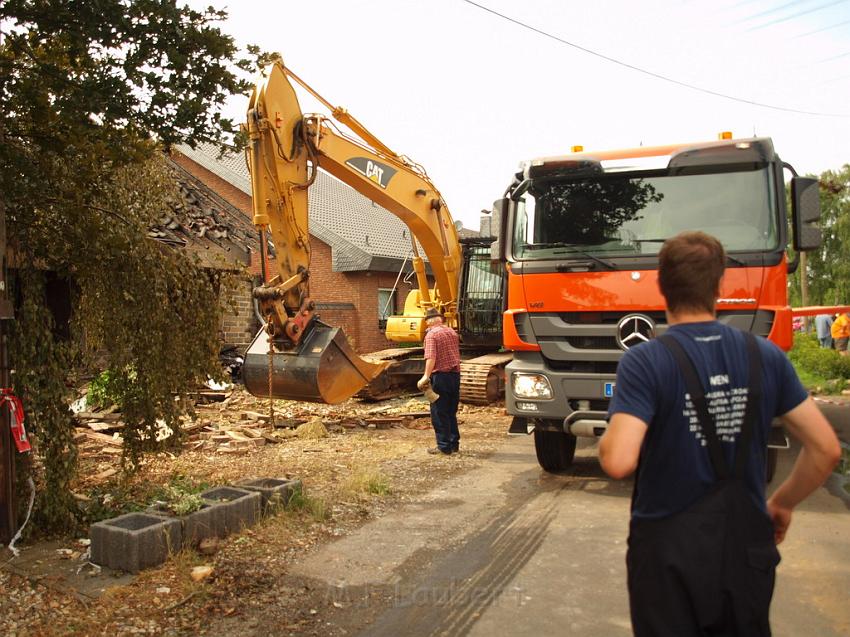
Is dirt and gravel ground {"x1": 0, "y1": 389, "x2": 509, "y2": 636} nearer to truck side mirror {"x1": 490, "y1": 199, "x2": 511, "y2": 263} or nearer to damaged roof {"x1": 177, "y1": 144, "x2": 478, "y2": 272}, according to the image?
truck side mirror {"x1": 490, "y1": 199, "x2": 511, "y2": 263}

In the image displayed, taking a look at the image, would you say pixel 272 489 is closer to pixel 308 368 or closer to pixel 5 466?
pixel 5 466

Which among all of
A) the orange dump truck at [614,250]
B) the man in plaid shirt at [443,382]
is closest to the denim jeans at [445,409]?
the man in plaid shirt at [443,382]

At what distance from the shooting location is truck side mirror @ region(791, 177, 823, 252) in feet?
20.7

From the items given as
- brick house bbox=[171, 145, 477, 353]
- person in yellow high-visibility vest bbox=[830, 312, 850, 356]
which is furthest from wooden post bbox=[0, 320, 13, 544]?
person in yellow high-visibility vest bbox=[830, 312, 850, 356]

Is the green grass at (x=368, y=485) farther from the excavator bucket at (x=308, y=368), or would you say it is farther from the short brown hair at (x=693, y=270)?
the short brown hair at (x=693, y=270)

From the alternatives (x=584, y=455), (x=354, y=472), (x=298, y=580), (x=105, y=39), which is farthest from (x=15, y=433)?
(x=584, y=455)

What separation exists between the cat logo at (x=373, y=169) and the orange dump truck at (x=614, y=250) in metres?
3.92

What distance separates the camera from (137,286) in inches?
231

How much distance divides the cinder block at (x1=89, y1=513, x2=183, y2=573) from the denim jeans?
4415 millimetres

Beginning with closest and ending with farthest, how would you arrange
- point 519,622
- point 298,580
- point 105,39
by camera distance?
1. point 519,622
2. point 105,39
3. point 298,580

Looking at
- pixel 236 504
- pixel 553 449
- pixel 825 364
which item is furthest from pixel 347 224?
pixel 236 504

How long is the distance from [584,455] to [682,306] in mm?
7056

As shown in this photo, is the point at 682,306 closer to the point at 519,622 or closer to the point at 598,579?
the point at 519,622

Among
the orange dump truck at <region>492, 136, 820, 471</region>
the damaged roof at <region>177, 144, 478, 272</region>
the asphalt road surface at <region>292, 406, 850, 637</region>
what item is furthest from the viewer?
the damaged roof at <region>177, 144, 478, 272</region>
